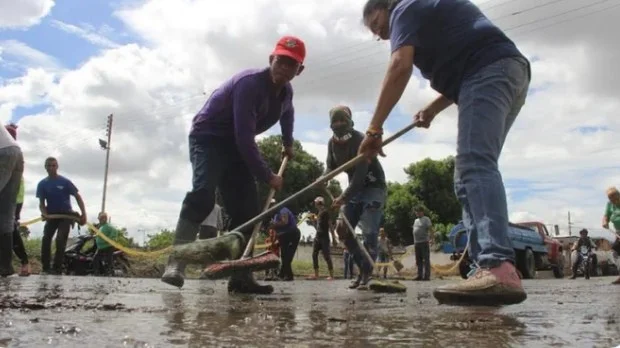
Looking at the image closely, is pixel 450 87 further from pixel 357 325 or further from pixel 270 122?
pixel 270 122

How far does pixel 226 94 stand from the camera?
481cm

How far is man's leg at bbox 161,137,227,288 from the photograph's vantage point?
471 cm

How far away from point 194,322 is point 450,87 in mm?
1865

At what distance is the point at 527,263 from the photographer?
18219mm

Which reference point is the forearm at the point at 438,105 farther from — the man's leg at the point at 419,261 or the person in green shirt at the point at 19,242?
the man's leg at the point at 419,261

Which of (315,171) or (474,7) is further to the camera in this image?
(315,171)

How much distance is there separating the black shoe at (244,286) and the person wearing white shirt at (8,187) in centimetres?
212

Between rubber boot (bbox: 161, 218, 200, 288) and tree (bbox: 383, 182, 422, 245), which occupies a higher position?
tree (bbox: 383, 182, 422, 245)

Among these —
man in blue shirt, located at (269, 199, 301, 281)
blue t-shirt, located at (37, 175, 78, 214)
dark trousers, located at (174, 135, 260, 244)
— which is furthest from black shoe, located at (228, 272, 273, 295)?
man in blue shirt, located at (269, 199, 301, 281)

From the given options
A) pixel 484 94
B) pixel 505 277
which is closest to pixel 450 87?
pixel 484 94

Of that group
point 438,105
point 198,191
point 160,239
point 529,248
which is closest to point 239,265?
point 198,191

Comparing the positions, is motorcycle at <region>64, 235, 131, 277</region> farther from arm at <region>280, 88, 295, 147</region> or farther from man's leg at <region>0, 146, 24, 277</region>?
arm at <region>280, 88, 295, 147</region>

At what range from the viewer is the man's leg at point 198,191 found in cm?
471

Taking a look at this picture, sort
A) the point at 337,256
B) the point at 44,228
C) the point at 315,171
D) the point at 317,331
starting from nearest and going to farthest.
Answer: the point at 317,331
the point at 44,228
the point at 337,256
the point at 315,171
